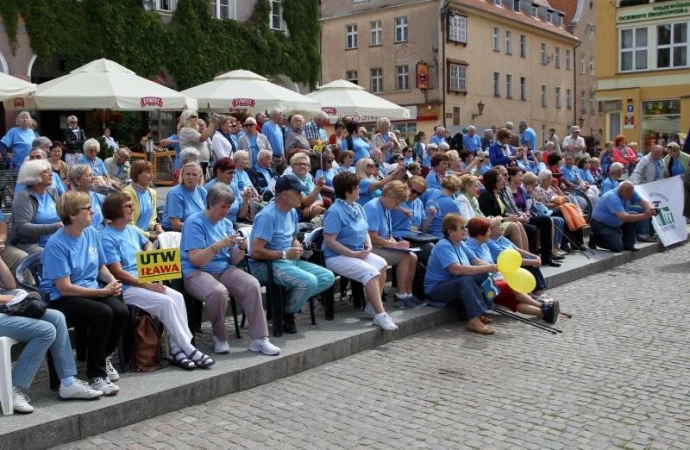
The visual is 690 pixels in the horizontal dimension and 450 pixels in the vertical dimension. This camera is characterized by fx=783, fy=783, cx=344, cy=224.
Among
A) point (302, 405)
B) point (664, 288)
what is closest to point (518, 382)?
point (302, 405)

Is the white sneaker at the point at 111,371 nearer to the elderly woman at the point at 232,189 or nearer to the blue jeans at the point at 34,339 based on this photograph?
the blue jeans at the point at 34,339

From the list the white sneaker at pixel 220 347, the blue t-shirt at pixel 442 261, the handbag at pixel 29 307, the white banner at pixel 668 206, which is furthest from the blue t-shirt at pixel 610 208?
the handbag at pixel 29 307

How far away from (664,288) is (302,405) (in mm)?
6432

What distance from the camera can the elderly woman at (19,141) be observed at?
41.8 ft

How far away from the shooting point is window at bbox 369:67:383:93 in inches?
1828

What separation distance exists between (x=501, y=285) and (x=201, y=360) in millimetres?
3795

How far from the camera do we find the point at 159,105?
14414 mm

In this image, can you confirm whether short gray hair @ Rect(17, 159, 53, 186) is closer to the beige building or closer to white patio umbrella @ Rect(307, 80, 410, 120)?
white patio umbrella @ Rect(307, 80, 410, 120)

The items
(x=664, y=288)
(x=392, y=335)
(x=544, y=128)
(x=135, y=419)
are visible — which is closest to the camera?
(x=135, y=419)

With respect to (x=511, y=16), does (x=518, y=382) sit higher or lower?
lower

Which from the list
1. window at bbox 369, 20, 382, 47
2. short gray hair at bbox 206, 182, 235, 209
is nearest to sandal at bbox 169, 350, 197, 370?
short gray hair at bbox 206, 182, 235, 209

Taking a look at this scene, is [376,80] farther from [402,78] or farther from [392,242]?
[392,242]

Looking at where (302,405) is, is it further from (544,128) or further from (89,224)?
(544,128)

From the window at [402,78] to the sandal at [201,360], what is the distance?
40.4 metres
